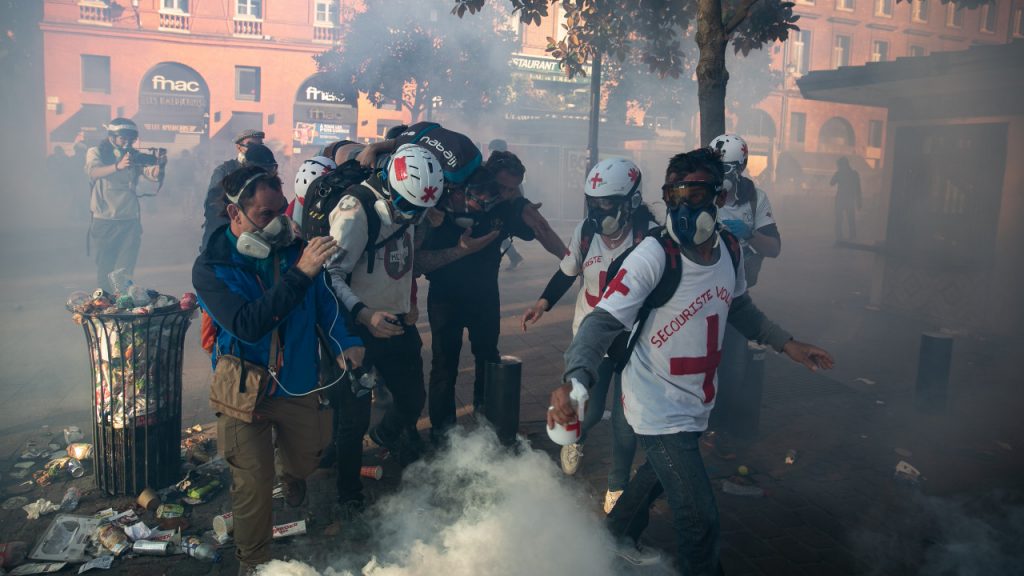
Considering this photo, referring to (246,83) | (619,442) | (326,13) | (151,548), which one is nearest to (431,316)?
(619,442)

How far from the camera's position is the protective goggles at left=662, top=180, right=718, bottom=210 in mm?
3166

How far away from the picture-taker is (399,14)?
72.4ft

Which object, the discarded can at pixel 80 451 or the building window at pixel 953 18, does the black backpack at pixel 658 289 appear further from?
the building window at pixel 953 18

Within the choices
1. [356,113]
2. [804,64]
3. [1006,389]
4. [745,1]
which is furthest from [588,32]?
[804,64]

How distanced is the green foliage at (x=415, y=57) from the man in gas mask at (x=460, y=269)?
17.0m

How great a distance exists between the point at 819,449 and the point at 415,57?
18.0m

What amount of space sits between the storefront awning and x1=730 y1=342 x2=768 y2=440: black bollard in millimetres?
32486

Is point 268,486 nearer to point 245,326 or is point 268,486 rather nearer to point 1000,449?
point 245,326

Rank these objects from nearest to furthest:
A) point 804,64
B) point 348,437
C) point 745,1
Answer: point 348,437, point 745,1, point 804,64

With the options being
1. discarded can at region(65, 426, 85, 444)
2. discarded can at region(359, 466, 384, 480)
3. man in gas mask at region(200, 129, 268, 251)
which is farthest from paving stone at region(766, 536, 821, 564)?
discarded can at region(65, 426, 85, 444)

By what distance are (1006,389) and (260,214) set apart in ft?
23.4

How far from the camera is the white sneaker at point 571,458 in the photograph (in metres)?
4.97

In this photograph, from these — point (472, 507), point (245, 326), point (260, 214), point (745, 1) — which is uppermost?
point (745, 1)

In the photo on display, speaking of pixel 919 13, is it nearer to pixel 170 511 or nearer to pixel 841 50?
pixel 841 50
